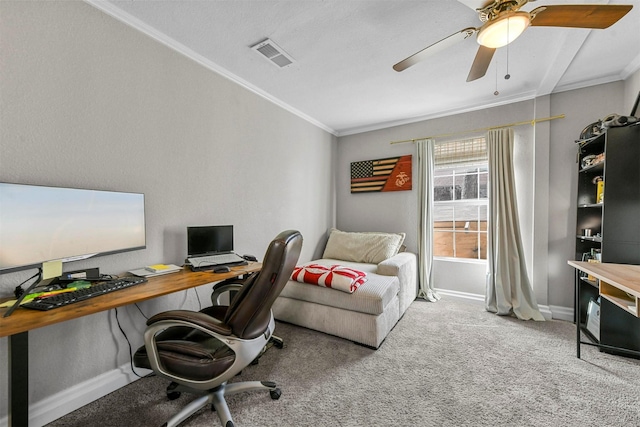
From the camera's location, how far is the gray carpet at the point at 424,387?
1.39 m

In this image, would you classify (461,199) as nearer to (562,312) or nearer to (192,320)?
(562,312)

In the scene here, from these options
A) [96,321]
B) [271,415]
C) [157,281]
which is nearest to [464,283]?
[271,415]

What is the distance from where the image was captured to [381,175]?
3.74 meters

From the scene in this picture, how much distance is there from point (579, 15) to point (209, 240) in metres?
2.70

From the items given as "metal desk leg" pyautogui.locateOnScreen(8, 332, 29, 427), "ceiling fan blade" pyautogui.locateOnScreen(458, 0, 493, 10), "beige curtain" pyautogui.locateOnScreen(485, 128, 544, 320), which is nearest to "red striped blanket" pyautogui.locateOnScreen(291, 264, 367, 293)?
"beige curtain" pyautogui.locateOnScreen(485, 128, 544, 320)

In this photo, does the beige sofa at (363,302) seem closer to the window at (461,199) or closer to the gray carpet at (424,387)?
the gray carpet at (424,387)

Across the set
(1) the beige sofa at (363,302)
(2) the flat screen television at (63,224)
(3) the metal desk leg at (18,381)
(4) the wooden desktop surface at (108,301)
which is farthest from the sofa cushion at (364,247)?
(3) the metal desk leg at (18,381)

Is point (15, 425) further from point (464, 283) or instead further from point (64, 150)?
point (464, 283)

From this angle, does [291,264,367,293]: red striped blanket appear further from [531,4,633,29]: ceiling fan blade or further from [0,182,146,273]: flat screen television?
[531,4,633,29]: ceiling fan blade

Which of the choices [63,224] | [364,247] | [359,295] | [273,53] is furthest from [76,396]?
[364,247]

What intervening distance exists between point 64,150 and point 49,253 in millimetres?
607

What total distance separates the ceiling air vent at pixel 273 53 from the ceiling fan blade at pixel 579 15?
1639 millimetres

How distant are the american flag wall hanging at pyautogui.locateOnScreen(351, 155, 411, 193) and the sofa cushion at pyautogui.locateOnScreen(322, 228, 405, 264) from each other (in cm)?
75

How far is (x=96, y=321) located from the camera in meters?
1.59
